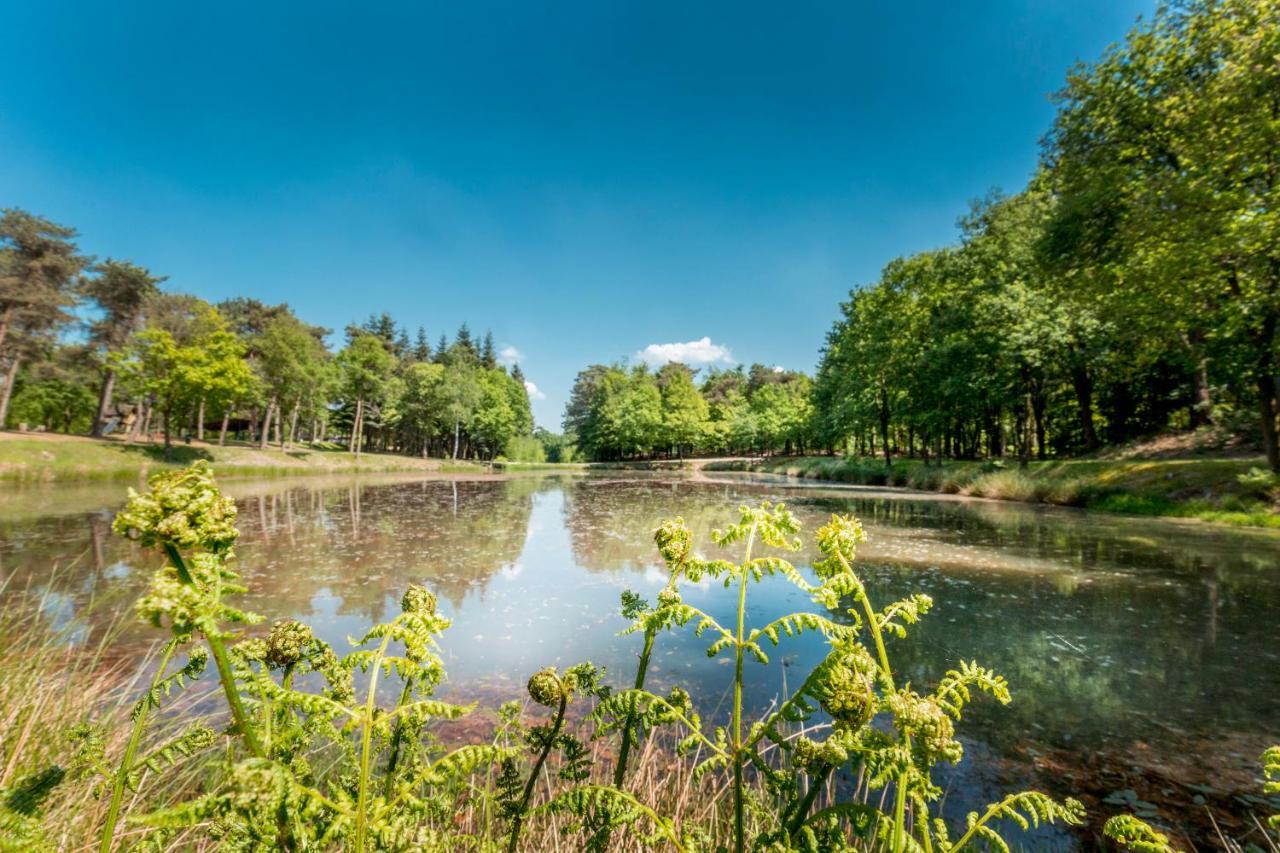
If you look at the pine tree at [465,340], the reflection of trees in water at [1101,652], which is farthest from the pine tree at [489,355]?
the reflection of trees in water at [1101,652]

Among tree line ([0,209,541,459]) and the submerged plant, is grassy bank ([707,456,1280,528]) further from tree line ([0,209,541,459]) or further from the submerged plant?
tree line ([0,209,541,459])

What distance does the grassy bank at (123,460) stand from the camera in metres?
25.7

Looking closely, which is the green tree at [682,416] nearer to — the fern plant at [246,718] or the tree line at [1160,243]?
the tree line at [1160,243]

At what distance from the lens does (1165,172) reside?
13.9 meters

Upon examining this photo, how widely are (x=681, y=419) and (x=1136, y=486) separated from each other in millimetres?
47602

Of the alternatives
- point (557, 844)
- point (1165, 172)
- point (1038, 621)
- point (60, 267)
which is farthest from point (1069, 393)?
point (60, 267)

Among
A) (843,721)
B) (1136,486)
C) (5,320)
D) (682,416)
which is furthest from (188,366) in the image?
(1136,486)

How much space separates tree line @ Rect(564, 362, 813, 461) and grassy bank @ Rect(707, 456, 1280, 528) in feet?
100

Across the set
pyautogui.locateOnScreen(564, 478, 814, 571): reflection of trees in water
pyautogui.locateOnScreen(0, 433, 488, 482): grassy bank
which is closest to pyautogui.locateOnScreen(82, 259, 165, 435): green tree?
pyautogui.locateOnScreen(0, 433, 488, 482): grassy bank

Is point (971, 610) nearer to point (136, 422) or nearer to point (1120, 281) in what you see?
point (1120, 281)

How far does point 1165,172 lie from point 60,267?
54.2 m

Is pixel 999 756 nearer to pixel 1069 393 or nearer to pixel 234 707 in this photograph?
pixel 234 707

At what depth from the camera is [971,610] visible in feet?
23.8

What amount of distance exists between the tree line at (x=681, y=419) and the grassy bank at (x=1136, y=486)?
100 ft
